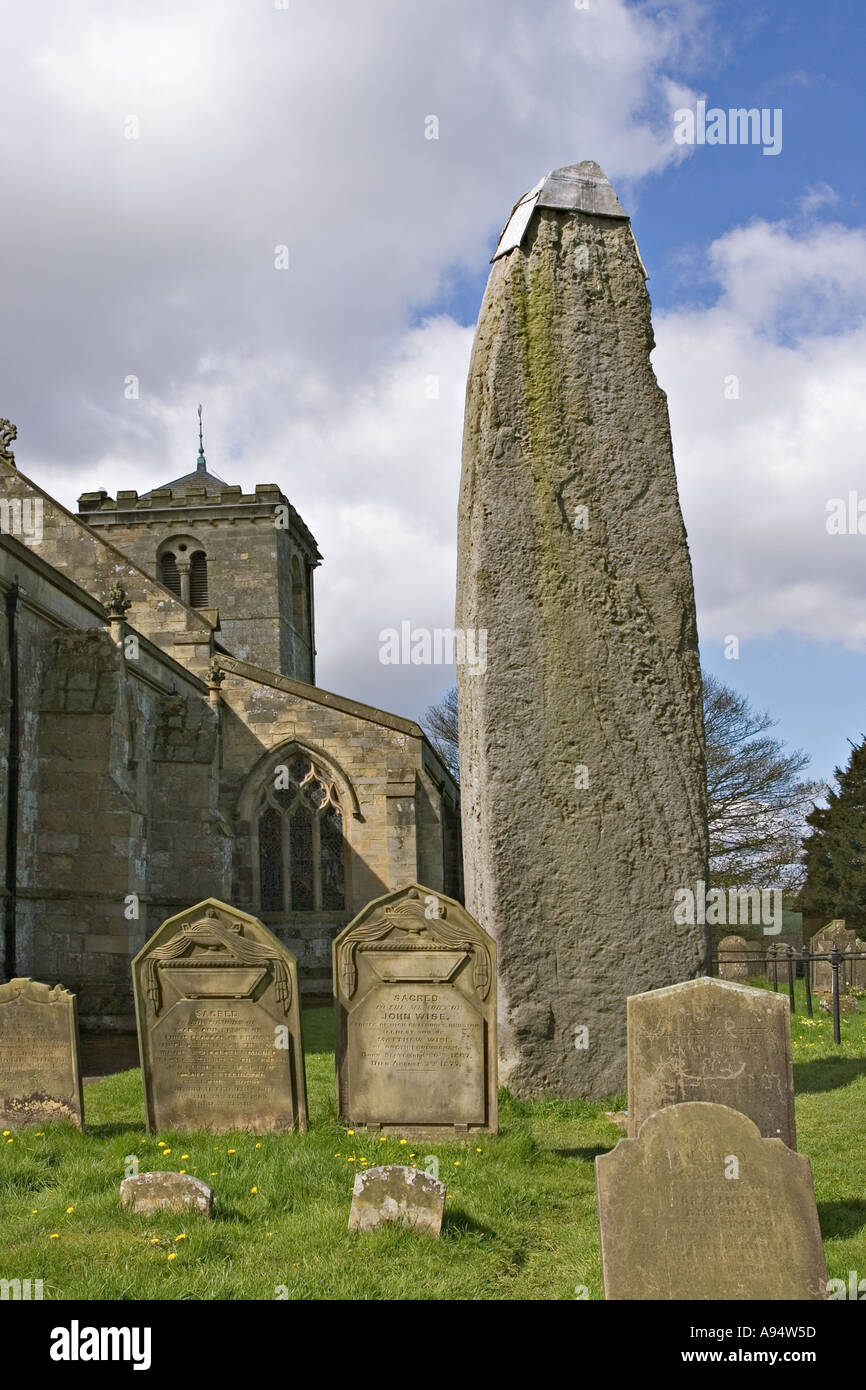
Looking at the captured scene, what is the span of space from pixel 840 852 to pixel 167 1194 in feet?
108

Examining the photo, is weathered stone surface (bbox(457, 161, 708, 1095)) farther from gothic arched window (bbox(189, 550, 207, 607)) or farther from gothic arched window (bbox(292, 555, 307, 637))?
gothic arched window (bbox(292, 555, 307, 637))

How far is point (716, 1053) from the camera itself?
15.9 feet

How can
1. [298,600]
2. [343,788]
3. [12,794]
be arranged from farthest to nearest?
[298,600], [343,788], [12,794]

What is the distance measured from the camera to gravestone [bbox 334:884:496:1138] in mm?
5883

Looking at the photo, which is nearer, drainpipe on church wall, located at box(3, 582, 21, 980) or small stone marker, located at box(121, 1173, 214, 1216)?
small stone marker, located at box(121, 1173, 214, 1216)

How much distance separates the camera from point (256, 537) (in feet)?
102

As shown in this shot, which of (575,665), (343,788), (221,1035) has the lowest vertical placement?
(221,1035)

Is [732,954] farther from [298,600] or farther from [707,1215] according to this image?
[298,600]

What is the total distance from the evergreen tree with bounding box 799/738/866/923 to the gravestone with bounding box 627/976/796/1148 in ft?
101

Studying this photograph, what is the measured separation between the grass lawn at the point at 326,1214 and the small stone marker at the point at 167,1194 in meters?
0.06

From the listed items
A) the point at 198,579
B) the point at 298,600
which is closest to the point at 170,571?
the point at 198,579

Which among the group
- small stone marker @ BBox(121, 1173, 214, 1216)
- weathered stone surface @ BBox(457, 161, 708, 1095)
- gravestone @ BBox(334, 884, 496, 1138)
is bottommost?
small stone marker @ BBox(121, 1173, 214, 1216)

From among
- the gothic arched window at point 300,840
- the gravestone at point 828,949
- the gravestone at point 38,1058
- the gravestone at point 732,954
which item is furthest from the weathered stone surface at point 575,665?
the gothic arched window at point 300,840

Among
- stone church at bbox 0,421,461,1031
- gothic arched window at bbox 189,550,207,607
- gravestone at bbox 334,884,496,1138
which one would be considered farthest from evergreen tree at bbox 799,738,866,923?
gravestone at bbox 334,884,496,1138
